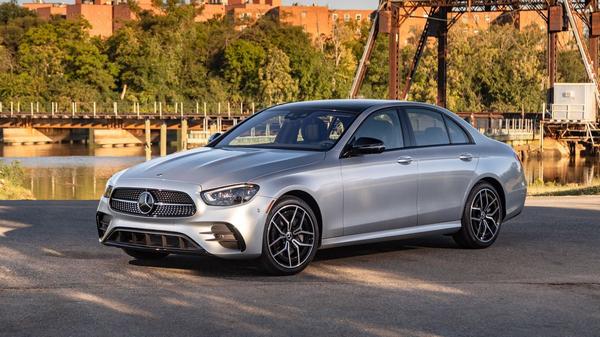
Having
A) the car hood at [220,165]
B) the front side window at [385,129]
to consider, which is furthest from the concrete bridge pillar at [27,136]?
the car hood at [220,165]

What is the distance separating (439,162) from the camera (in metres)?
11.8

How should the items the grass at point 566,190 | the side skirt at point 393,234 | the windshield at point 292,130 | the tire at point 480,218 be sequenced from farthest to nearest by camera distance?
the grass at point 566,190, the tire at point 480,218, the windshield at point 292,130, the side skirt at point 393,234

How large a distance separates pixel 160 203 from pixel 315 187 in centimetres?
138

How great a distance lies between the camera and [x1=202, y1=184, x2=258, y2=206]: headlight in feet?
32.4

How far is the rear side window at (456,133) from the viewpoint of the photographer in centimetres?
1227

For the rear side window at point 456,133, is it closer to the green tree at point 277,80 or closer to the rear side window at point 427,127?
the rear side window at point 427,127

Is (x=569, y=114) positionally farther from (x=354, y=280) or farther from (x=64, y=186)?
(x=354, y=280)

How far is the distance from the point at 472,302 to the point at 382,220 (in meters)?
2.26

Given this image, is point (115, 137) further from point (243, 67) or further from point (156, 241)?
point (156, 241)

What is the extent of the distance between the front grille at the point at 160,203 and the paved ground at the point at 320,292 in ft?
1.81

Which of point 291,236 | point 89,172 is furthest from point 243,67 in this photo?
Answer: point 291,236

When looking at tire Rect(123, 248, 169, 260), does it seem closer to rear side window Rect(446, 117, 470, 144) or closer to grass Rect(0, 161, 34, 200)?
rear side window Rect(446, 117, 470, 144)

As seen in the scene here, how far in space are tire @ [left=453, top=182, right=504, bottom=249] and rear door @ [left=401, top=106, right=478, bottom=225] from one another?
0.49ft

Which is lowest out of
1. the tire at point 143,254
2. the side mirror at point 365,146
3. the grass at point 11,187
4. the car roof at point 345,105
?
the grass at point 11,187
